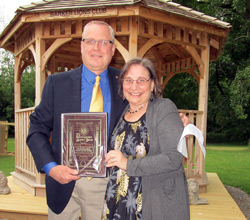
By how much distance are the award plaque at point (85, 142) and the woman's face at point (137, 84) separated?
0.30m

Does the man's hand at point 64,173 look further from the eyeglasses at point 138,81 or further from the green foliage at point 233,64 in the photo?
the green foliage at point 233,64

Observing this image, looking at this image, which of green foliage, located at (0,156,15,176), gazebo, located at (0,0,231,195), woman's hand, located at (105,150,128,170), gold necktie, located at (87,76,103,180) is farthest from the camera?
green foliage, located at (0,156,15,176)

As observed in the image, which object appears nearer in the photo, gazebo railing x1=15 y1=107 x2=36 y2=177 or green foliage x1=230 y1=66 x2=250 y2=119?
gazebo railing x1=15 y1=107 x2=36 y2=177

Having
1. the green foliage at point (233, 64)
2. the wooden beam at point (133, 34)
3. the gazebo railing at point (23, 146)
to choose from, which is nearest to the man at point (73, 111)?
the wooden beam at point (133, 34)

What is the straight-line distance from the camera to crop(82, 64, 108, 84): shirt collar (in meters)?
2.41

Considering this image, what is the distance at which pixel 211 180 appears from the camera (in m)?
7.78

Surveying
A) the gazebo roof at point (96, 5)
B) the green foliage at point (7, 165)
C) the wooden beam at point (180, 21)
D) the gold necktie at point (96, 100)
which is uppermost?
the gazebo roof at point (96, 5)

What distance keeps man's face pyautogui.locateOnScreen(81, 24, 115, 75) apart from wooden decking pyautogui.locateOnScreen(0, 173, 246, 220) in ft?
10.9

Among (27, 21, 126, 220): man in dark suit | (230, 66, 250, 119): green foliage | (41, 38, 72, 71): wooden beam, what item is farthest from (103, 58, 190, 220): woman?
(230, 66, 250, 119): green foliage

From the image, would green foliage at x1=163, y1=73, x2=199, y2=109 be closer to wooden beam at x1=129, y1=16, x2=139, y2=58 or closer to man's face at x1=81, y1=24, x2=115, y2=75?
wooden beam at x1=129, y1=16, x2=139, y2=58

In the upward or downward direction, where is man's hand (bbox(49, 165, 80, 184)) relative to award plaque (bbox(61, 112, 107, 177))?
downward

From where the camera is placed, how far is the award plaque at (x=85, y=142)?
1.98 meters

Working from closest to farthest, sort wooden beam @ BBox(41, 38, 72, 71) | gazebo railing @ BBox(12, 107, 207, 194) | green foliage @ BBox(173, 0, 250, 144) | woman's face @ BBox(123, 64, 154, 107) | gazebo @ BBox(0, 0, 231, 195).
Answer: woman's face @ BBox(123, 64, 154, 107)
gazebo @ BBox(0, 0, 231, 195)
wooden beam @ BBox(41, 38, 72, 71)
gazebo railing @ BBox(12, 107, 207, 194)
green foliage @ BBox(173, 0, 250, 144)

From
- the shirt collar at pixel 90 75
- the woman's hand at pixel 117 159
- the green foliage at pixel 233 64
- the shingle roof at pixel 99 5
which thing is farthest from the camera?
the green foliage at pixel 233 64
